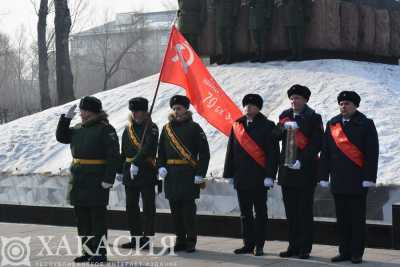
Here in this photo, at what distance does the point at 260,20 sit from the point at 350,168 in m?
9.00

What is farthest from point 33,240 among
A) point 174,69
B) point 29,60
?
point 29,60

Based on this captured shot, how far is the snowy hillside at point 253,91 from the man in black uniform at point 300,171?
13.0ft

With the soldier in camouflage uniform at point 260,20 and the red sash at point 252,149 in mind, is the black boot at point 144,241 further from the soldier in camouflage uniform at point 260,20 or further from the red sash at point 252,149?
the soldier in camouflage uniform at point 260,20

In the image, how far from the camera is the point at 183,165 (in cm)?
845

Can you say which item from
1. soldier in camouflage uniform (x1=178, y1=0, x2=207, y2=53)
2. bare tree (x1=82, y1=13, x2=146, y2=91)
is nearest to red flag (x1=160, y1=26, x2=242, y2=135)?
soldier in camouflage uniform (x1=178, y1=0, x2=207, y2=53)

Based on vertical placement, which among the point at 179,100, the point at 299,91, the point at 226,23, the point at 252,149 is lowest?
the point at 252,149

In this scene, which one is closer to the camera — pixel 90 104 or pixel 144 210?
pixel 90 104

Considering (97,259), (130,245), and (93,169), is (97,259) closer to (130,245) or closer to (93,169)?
(93,169)

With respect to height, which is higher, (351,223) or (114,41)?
(351,223)

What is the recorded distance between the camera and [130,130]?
8.73m

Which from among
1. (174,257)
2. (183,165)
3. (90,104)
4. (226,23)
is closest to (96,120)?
(90,104)

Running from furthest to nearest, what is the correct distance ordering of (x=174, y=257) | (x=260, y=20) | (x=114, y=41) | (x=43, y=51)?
(x=114, y=41) < (x=43, y=51) < (x=260, y=20) < (x=174, y=257)

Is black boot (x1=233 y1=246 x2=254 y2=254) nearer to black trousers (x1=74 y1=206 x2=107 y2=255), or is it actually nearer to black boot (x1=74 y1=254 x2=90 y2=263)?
black trousers (x1=74 y1=206 x2=107 y2=255)

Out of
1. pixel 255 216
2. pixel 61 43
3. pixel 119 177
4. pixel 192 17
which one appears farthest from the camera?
pixel 61 43
